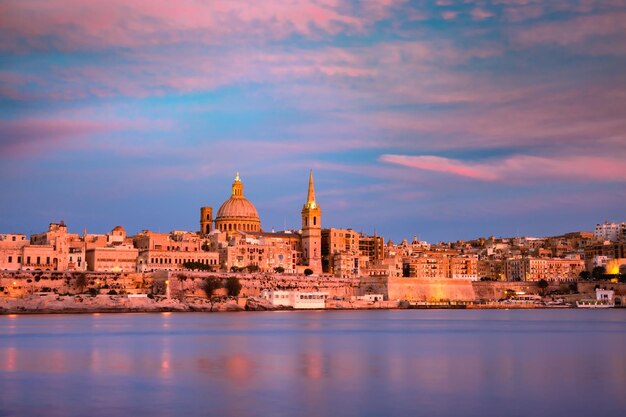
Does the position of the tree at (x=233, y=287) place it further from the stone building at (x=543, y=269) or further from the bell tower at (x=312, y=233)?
the stone building at (x=543, y=269)

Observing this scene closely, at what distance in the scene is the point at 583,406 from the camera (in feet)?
46.3

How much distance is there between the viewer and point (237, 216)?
82562 millimetres

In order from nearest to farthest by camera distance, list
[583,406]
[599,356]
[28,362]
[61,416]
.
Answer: [61,416] < [583,406] < [28,362] < [599,356]

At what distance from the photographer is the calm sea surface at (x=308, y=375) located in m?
14.0

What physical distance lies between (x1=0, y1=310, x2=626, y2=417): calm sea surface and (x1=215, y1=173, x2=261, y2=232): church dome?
50539mm

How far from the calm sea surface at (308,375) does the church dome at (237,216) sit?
50539 mm

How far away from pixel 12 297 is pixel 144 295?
7954 millimetres

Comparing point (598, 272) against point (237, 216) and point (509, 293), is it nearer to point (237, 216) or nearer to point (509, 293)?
point (509, 293)

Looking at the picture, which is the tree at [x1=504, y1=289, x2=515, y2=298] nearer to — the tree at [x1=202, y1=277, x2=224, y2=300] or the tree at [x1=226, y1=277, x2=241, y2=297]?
the tree at [x1=226, y1=277, x2=241, y2=297]

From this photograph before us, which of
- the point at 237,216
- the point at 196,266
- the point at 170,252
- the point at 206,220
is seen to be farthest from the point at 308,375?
the point at 206,220

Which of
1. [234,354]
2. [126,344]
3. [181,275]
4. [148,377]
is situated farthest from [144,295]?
[148,377]

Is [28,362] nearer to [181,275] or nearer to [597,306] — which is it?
[181,275]

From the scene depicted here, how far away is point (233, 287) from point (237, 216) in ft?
66.4

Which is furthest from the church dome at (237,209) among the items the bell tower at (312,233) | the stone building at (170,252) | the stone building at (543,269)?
the stone building at (543,269)
